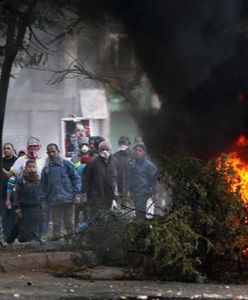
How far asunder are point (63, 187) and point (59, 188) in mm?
72

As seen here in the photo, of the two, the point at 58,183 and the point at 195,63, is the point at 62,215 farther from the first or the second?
the point at 195,63

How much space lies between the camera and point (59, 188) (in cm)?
988

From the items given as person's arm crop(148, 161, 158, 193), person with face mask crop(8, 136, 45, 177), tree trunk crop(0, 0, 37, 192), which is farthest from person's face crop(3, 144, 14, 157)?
person's arm crop(148, 161, 158, 193)

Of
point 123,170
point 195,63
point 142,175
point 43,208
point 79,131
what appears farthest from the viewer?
point 79,131

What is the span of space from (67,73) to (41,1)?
1699 millimetres

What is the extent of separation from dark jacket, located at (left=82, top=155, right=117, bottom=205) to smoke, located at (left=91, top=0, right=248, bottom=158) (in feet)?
5.22

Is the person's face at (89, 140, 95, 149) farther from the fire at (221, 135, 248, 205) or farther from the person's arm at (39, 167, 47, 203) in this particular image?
the fire at (221, 135, 248, 205)

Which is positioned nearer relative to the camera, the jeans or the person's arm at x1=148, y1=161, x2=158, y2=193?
the jeans

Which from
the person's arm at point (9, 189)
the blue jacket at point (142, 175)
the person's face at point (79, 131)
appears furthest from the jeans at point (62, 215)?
the person's face at point (79, 131)

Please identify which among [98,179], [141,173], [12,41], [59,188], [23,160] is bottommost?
[59,188]

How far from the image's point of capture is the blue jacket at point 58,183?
9867mm

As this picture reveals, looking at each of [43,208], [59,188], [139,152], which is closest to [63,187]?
[59,188]

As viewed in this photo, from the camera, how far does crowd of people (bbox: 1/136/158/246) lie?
31.6ft

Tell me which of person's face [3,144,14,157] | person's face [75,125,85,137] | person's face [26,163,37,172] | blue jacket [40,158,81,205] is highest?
person's face [75,125,85,137]
